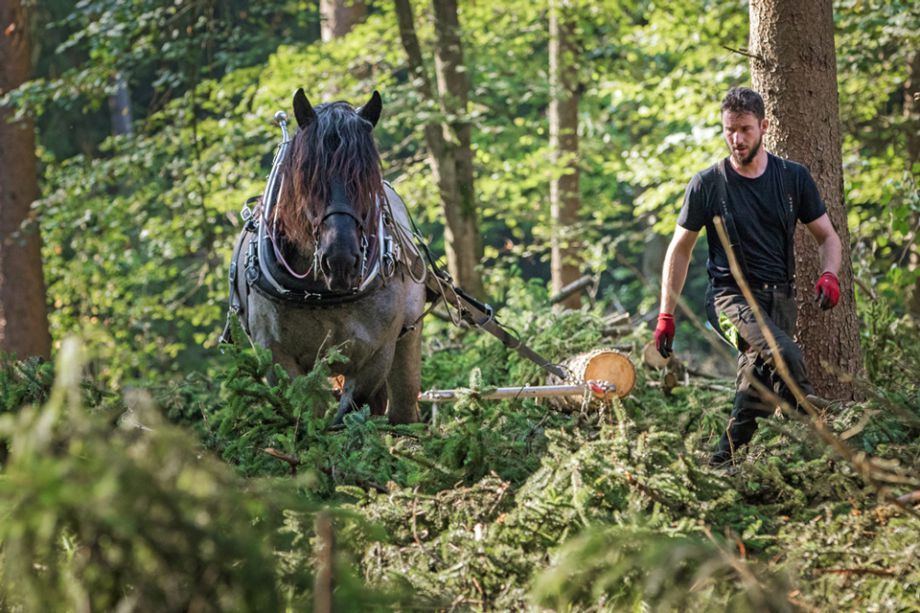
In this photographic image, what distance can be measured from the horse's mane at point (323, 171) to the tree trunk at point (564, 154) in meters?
9.90

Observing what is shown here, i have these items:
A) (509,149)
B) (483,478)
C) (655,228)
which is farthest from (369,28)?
(483,478)

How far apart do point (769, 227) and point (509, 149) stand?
1492 centimetres

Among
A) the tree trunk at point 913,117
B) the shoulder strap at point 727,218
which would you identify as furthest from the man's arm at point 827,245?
the tree trunk at point 913,117

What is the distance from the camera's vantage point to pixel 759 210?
6.08 m

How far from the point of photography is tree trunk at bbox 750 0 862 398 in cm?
679

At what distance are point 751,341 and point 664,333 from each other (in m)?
0.48

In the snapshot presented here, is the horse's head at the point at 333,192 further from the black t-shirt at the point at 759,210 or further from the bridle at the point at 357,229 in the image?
the black t-shirt at the point at 759,210

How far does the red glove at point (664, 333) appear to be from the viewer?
20.0ft

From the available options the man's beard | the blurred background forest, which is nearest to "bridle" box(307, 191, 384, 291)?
the blurred background forest

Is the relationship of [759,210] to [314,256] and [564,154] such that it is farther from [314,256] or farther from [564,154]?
[564,154]

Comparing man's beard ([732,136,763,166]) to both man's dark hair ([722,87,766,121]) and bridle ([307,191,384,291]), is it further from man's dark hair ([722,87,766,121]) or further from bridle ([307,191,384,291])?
bridle ([307,191,384,291])

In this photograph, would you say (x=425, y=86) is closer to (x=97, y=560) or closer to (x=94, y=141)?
(x=97, y=560)

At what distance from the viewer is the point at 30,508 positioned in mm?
2490

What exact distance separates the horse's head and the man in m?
1.53
